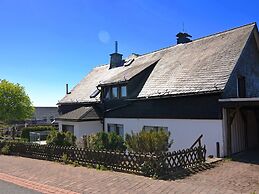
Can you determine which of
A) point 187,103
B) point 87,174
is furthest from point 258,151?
point 87,174

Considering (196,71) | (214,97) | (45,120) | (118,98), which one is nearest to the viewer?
(214,97)

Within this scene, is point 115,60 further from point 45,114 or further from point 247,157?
point 45,114

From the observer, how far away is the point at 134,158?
12023 mm

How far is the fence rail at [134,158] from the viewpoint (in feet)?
37.3

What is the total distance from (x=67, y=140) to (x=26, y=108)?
30222mm

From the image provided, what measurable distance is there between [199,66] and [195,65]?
53 cm

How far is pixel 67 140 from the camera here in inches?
676

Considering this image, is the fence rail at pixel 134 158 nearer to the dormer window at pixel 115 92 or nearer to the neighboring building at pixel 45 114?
the dormer window at pixel 115 92

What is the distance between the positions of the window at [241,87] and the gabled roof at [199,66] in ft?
5.64

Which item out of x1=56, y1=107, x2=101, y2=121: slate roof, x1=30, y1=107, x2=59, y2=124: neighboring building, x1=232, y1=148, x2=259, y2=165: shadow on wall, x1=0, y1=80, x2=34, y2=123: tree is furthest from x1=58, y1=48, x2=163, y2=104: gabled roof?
x1=30, y1=107, x2=59, y2=124: neighboring building

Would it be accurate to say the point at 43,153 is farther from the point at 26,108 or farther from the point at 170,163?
the point at 26,108

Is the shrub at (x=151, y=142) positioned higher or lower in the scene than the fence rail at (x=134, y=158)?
higher

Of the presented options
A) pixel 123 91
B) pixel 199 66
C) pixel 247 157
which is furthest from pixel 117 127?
pixel 247 157

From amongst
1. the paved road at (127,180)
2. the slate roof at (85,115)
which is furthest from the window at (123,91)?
the paved road at (127,180)
